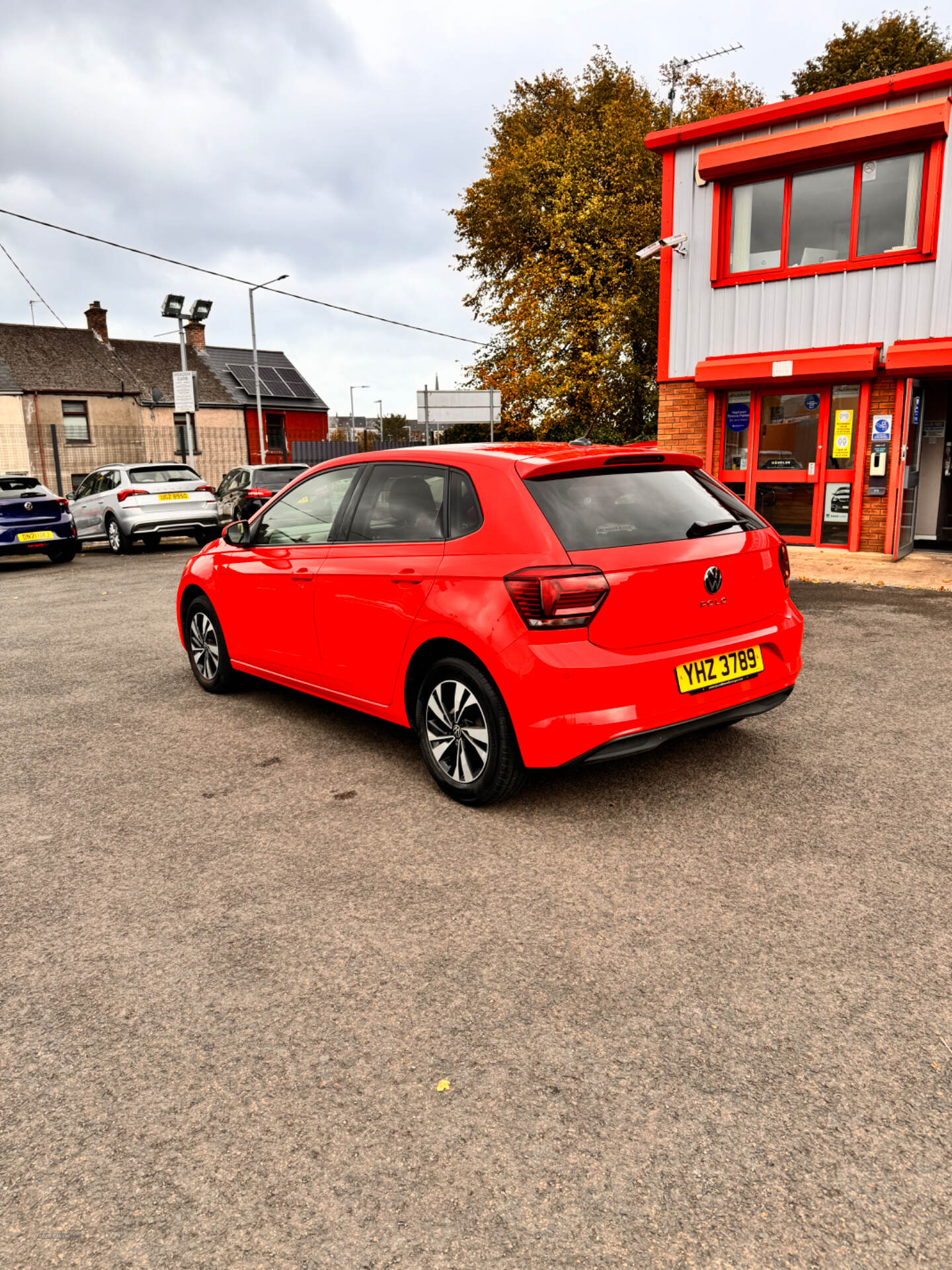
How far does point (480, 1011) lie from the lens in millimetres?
2779

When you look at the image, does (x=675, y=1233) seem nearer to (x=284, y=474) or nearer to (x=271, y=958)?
(x=271, y=958)

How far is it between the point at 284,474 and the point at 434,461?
45.7 ft

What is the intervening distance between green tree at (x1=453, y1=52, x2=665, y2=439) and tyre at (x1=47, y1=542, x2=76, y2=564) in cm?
1833

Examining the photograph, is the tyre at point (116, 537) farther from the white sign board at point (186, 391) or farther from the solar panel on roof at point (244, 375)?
the solar panel on roof at point (244, 375)

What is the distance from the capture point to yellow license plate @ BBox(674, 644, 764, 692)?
412 centimetres

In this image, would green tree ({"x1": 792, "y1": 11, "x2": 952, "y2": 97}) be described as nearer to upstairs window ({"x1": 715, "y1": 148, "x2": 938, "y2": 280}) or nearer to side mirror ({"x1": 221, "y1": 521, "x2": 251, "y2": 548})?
upstairs window ({"x1": 715, "y1": 148, "x2": 938, "y2": 280})

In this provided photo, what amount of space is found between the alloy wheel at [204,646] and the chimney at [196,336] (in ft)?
149

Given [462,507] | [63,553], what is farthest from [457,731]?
[63,553]

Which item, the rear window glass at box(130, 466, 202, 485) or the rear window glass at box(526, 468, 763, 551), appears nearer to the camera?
the rear window glass at box(526, 468, 763, 551)

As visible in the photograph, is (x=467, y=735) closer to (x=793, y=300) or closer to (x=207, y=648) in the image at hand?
(x=207, y=648)

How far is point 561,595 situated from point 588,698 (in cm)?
44

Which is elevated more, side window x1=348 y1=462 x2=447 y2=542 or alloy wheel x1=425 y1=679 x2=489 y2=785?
side window x1=348 y1=462 x2=447 y2=542

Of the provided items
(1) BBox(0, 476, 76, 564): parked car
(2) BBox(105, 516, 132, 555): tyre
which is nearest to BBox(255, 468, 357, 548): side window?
(1) BBox(0, 476, 76, 564): parked car

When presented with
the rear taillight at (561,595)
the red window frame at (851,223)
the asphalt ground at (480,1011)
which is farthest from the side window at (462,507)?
the red window frame at (851,223)
